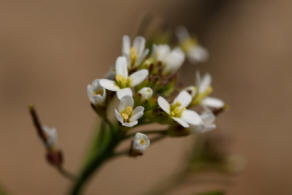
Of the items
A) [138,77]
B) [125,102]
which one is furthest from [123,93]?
[138,77]

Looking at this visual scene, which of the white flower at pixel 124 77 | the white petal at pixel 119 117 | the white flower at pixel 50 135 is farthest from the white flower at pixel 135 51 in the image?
the white flower at pixel 50 135

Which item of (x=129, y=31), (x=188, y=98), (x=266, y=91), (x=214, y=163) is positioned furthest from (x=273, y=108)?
(x=188, y=98)

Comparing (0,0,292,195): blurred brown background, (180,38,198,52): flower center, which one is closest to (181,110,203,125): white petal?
(180,38,198,52): flower center

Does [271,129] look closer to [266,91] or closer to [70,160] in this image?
[266,91]

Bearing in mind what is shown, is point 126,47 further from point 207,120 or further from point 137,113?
point 207,120

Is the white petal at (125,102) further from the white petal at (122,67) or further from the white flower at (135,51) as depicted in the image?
the white flower at (135,51)

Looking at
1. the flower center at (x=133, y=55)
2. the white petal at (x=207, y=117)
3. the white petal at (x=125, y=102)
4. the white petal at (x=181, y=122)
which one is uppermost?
the flower center at (x=133, y=55)
